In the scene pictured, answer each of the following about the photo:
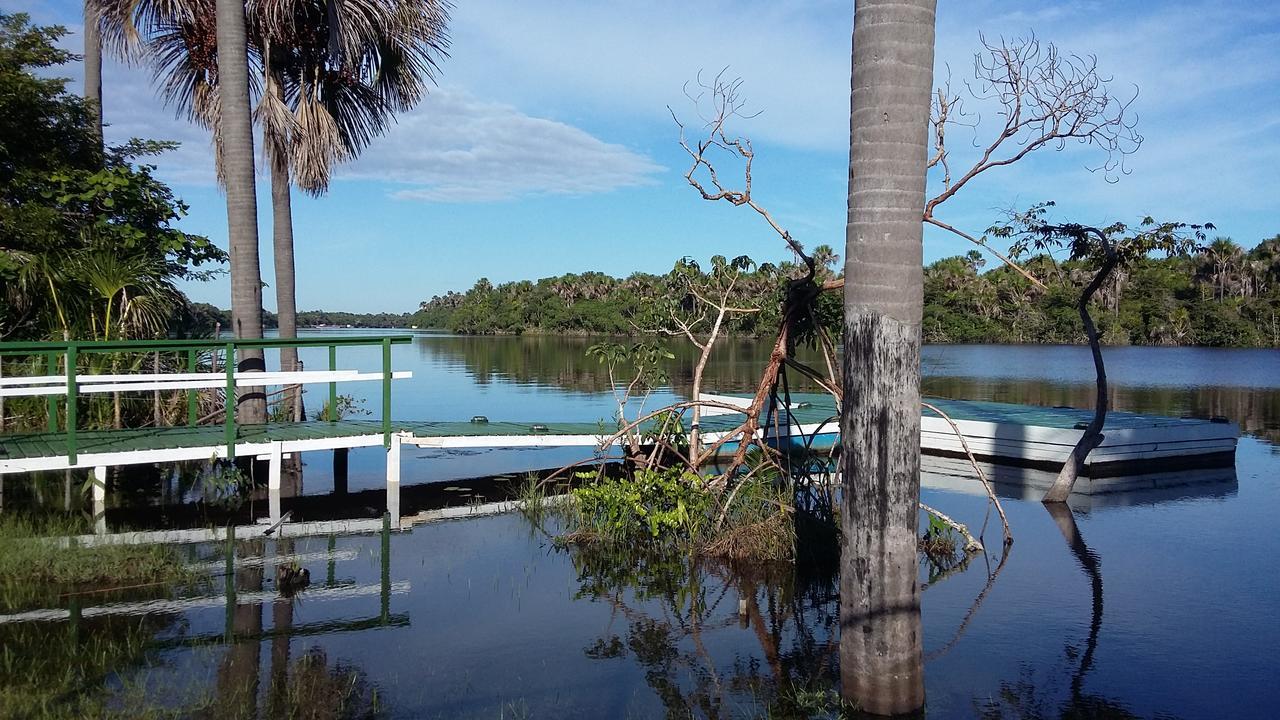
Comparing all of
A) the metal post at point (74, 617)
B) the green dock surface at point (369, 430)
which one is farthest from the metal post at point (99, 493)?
the metal post at point (74, 617)

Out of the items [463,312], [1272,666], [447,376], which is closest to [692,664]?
[1272,666]

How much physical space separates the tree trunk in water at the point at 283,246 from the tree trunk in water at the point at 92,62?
498 centimetres

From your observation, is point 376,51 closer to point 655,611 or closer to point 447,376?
point 655,611

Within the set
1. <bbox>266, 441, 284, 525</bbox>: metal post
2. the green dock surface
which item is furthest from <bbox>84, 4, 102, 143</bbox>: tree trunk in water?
<bbox>266, 441, 284, 525</bbox>: metal post

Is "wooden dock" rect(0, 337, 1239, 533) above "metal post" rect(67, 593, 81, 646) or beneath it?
above

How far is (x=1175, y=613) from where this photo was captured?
8.15 metres

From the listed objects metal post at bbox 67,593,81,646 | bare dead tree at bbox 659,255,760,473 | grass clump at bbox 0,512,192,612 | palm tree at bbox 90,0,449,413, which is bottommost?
metal post at bbox 67,593,81,646

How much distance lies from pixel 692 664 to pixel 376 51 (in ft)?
40.5

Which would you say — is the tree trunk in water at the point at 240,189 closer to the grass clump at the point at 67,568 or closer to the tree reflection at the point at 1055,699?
the grass clump at the point at 67,568

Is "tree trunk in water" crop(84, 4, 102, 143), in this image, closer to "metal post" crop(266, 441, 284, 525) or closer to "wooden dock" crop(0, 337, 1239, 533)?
"wooden dock" crop(0, 337, 1239, 533)

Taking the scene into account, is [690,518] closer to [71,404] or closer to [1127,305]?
[71,404]

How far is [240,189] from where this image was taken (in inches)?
488

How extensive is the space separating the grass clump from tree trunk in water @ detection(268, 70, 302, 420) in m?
6.18

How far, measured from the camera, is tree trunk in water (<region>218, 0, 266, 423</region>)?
12188 millimetres
